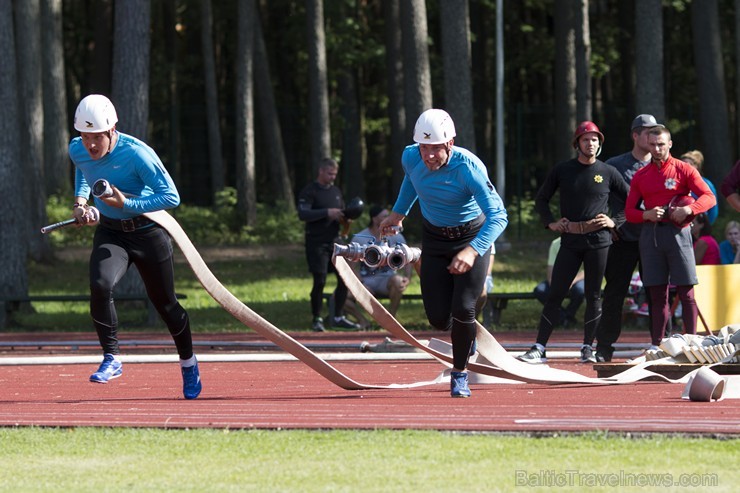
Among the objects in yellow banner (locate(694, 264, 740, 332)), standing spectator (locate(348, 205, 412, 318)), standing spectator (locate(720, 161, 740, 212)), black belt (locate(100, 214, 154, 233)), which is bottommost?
standing spectator (locate(348, 205, 412, 318))

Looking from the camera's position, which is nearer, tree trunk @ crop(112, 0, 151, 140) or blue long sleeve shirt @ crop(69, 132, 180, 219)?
blue long sleeve shirt @ crop(69, 132, 180, 219)

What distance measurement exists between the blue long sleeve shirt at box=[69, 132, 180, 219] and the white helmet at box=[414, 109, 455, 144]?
1726 millimetres

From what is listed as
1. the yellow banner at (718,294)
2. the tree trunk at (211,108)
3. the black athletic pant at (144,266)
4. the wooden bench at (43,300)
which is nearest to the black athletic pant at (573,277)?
the yellow banner at (718,294)

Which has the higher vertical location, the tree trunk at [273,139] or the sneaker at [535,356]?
the tree trunk at [273,139]

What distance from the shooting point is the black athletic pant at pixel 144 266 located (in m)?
10.1

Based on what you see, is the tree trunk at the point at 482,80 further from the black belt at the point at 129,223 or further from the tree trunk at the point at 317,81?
the black belt at the point at 129,223

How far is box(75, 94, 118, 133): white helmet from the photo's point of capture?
998 centimetres

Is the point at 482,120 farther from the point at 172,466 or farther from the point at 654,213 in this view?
the point at 172,466

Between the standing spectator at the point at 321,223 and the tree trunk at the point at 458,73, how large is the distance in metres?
7.09

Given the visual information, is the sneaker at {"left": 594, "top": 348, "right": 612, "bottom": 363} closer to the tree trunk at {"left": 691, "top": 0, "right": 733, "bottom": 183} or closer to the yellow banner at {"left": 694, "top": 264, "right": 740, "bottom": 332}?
the yellow banner at {"left": 694, "top": 264, "right": 740, "bottom": 332}

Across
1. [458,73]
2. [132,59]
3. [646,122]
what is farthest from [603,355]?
[458,73]

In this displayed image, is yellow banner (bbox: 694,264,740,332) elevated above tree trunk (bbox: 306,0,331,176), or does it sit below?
below

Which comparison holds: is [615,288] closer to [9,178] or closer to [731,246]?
[731,246]

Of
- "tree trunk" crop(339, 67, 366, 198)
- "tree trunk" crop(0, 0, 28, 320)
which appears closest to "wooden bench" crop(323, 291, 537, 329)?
"tree trunk" crop(0, 0, 28, 320)
